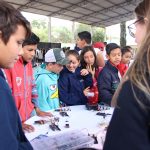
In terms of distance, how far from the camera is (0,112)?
86 cm

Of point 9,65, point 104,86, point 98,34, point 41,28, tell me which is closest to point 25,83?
point 104,86

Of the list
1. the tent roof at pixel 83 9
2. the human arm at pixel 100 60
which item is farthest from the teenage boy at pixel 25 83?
the tent roof at pixel 83 9

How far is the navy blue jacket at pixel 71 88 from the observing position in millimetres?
2682

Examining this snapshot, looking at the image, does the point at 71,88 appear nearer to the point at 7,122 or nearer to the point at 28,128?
the point at 28,128

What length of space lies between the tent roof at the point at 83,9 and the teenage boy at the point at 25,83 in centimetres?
836

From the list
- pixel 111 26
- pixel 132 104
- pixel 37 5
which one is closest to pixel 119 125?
pixel 132 104

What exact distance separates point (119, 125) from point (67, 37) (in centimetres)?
1574

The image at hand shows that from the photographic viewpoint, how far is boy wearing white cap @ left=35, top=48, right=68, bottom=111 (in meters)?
2.45

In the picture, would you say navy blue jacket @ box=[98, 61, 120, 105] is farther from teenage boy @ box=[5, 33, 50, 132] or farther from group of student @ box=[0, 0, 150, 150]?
teenage boy @ box=[5, 33, 50, 132]

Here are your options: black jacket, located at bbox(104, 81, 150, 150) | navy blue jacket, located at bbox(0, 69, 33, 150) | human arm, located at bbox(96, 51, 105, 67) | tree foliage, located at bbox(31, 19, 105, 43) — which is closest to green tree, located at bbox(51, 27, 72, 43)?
tree foliage, located at bbox(31, 19, 105, 43)

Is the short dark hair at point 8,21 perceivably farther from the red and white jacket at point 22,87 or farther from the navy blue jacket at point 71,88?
the navy blue jacket at point 71,88

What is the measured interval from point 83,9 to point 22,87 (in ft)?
36.5

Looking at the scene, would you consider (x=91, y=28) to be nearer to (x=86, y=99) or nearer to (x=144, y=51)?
(x=86, y=99)

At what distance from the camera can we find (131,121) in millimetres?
635
